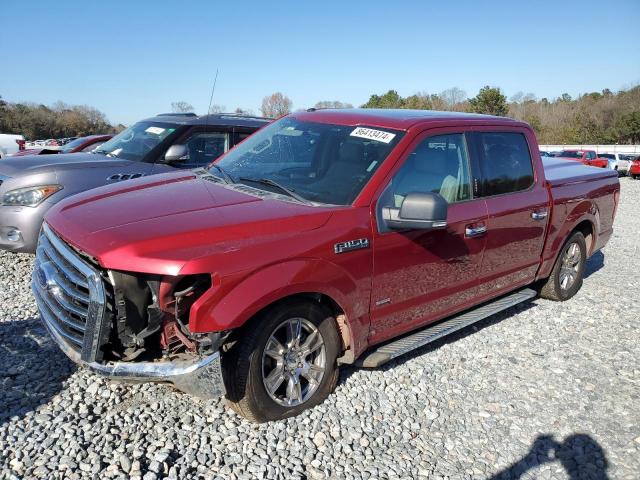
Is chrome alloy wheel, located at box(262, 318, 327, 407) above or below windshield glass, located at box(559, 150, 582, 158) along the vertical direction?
above

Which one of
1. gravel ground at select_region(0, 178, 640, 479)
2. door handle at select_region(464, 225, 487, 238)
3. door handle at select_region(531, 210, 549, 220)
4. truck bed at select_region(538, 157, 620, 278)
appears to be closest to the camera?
gravel ground at select_region(0, 178, 640, 479)

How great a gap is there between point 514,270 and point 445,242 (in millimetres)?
1293

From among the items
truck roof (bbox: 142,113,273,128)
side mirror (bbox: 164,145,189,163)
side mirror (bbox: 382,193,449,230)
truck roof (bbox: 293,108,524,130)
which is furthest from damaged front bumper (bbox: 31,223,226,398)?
truck roof (bbox: 142,113,273,128)

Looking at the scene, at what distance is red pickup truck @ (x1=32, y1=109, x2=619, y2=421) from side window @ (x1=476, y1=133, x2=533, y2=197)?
0.06ft

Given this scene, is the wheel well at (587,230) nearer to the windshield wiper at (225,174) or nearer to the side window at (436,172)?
the side window at (436,172)

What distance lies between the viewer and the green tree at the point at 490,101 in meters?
56.9

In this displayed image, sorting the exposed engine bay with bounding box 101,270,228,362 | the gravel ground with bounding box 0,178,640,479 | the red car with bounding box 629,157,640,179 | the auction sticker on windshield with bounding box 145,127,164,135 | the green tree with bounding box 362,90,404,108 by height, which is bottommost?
the red car with bounding box 629,157,640,179

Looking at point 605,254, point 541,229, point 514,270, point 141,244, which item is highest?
point 141,244

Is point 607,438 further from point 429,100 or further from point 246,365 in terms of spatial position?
point 429,100

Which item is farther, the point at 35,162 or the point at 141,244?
the point at 35,162

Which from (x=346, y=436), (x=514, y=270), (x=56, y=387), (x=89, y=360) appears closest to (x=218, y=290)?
(x=89, y=360)

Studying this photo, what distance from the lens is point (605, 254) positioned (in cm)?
832

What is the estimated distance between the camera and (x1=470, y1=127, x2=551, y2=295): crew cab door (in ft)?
14.0

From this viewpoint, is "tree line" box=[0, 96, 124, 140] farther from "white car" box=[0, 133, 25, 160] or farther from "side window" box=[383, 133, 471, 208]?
"side window" box=[383, 133, 471, 208]
